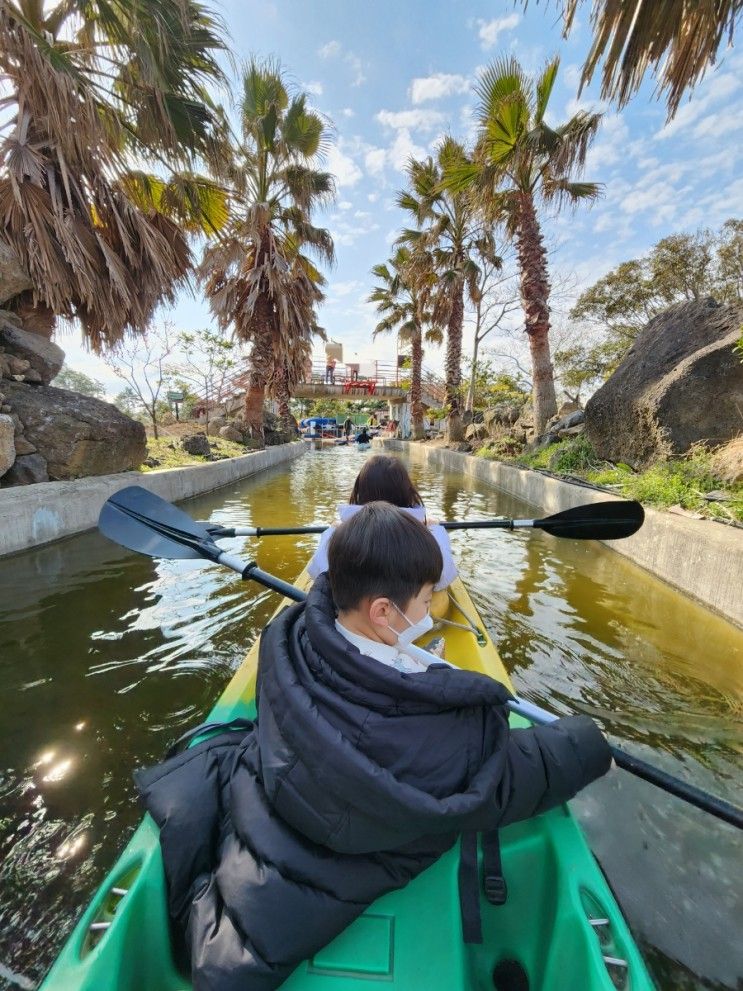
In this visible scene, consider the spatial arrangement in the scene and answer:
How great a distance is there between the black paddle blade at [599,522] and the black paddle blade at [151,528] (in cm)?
273

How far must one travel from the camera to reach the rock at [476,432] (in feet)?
57.8

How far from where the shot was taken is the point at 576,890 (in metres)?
1.13

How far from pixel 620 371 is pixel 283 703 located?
942 cm

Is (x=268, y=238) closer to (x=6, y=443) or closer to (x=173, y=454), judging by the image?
(x=173, y=454)

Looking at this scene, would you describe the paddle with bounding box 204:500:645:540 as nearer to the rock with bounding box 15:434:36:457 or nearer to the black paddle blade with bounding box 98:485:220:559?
the black paddle blade with bounding box 98:485:220:559

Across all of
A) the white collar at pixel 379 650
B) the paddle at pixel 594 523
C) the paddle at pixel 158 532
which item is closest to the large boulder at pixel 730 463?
the paddle at pixel 594 523

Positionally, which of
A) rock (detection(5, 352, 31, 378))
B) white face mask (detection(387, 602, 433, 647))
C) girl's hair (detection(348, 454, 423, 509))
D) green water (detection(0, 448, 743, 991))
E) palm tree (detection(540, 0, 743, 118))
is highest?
palm tree (detection(540, 0, 743, 118))

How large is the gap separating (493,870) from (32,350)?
864 centimetres

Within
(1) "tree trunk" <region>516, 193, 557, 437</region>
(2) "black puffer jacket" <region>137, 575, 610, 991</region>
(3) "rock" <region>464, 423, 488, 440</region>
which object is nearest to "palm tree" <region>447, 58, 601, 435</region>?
(1) "tree trunk" <region>516, 193, 557, 437</region>

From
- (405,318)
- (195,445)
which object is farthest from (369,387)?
(195,445)

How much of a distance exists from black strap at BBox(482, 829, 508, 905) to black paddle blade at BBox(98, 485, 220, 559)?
7.91ft

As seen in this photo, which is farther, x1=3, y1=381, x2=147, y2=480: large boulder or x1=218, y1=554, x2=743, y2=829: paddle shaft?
x1=3, y1=381, x2=147, y2=480: large boulder

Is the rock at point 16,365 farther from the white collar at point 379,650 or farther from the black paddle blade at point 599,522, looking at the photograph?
the white collar at point 379,650

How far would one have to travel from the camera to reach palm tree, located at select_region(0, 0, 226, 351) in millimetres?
5875
